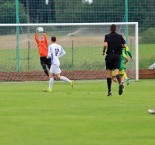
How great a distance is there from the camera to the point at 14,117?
15.3 meters

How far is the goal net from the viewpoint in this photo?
1216 inches

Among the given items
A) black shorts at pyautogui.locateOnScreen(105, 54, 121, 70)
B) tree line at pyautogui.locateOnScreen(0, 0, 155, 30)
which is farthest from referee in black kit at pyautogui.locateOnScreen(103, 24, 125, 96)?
tree line at pyautogui.locateOnScreen(0, 0, 155, 30)

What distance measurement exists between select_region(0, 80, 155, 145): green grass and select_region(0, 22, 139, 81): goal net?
24.8 feet

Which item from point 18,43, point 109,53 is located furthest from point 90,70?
point 109,53

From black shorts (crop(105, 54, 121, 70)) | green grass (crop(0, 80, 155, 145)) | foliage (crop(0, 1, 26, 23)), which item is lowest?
green grass (crop(0, 80, 155, 145))

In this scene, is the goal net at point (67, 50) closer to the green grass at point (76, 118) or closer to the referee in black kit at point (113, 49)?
the green grass at point (76, 118)

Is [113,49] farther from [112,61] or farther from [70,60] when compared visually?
[70,60]

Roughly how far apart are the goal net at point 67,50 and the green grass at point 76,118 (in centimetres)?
757

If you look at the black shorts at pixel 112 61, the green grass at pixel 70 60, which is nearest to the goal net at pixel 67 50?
the green grass at pixel 70 60

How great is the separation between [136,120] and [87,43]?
1868cm

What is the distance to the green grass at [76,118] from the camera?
39.8ft

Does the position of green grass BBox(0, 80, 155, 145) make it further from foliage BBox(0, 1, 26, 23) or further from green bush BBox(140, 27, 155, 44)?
green bush BBox(140, 27, 155, 44)

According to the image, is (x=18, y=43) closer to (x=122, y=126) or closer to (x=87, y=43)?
(x=87, y=43)

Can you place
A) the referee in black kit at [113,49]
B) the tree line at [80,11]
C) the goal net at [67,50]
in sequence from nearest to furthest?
the referee in black kit at [113,49]
the goal net at [67,50]
the tree line at [80,11]
